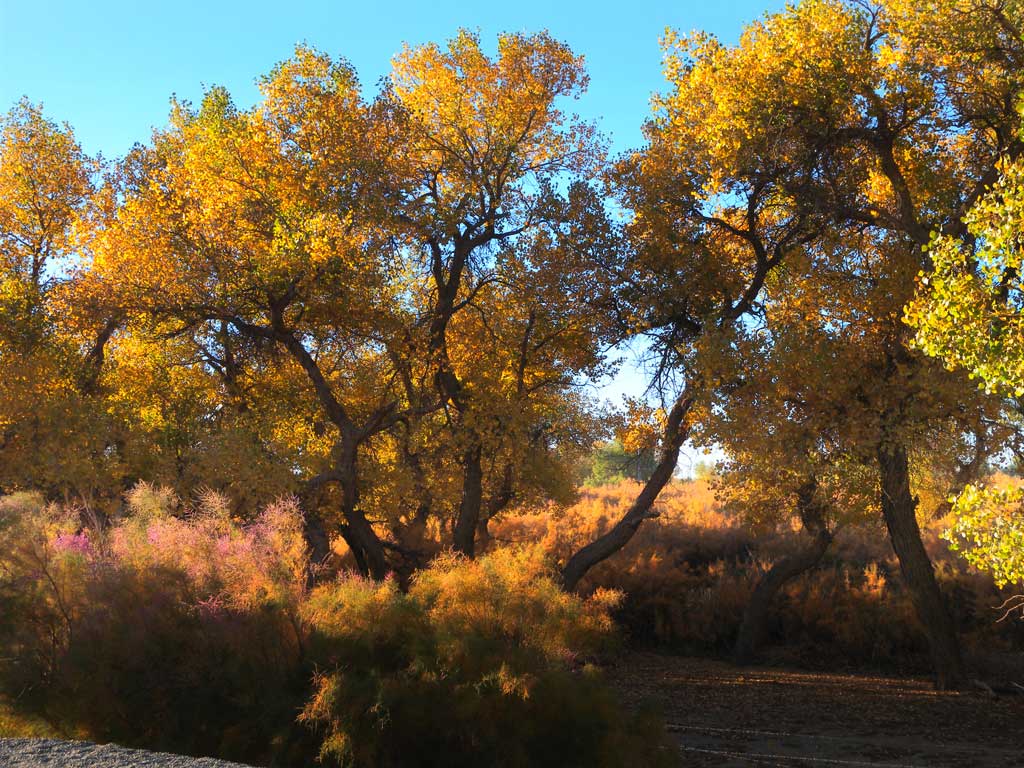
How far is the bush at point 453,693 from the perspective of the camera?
9648mm

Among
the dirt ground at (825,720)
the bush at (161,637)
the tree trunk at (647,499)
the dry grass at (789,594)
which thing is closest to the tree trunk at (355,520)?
the dry grass at (789,594)

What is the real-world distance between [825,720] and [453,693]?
24.4ft

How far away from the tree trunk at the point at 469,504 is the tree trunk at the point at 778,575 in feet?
22.7

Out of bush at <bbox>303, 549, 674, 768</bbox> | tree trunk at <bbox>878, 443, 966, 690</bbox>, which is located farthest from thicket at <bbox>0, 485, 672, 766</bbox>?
tree trunk at <bbox>878, 443, 966, 690</bbox>

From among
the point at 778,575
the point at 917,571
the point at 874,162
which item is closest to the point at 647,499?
the point at 778,575

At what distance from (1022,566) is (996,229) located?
366 centimetres

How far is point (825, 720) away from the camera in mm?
14445

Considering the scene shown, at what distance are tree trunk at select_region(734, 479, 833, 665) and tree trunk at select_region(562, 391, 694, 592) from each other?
10.0 ft

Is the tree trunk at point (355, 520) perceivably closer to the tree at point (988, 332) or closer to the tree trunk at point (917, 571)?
the tree trunk at point (917, 571)

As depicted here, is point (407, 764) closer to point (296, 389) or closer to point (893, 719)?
point (893, 719)

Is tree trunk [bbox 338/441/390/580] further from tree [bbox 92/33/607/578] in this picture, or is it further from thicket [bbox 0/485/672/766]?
thicket [bbox 0/485/672/766]

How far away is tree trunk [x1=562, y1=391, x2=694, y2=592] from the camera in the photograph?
18.7m

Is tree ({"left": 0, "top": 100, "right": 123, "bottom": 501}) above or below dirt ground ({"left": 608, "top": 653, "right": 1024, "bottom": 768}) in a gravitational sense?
above

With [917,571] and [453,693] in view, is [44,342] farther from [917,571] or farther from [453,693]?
[917,571]
